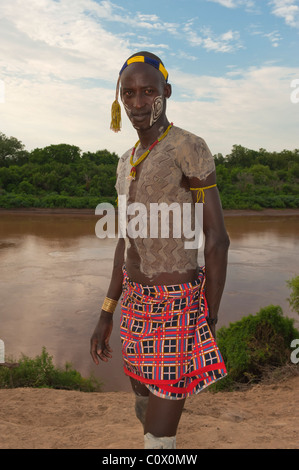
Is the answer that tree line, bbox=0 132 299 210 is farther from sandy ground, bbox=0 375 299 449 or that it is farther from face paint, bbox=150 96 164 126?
face paint, bbox=150 96 164 126

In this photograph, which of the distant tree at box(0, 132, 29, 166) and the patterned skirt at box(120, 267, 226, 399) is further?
the distant tree at box(0, 132, 29, 166)

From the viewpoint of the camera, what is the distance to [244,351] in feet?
16.2

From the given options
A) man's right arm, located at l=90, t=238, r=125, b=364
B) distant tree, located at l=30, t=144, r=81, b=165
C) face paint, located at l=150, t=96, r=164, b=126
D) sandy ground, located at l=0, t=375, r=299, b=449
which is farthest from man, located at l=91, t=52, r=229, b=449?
distant tree, located at l=30, t=144, r=81, b=165

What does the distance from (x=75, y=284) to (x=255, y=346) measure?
18.5ft

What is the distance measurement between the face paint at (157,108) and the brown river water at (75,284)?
4.08m

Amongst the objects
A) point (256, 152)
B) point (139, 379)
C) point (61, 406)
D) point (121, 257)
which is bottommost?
point (61, 406)

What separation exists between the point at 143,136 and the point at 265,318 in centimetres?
392

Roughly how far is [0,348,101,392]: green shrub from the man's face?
382cm

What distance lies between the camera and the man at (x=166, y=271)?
1.61 meters

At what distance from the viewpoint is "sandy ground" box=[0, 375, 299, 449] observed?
2.92 meters

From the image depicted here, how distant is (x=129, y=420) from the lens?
3.56m

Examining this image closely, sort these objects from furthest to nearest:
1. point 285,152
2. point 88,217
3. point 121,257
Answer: point 285,152, point 88,217, point 121,257
